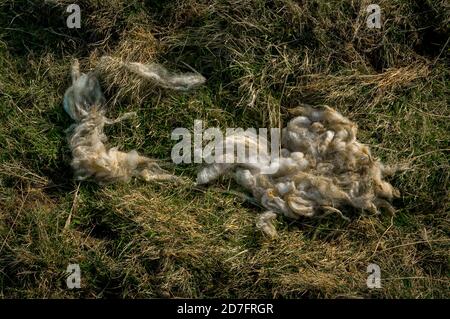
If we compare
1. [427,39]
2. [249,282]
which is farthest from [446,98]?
[249,282]

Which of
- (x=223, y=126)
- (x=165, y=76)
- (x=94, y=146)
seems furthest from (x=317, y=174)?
(x=94, y=146)

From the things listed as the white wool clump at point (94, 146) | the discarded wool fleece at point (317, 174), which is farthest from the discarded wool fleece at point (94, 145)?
the discarded wool fleece at point (317, 174)

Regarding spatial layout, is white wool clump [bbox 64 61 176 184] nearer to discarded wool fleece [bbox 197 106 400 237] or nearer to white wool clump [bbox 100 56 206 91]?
white wool clump [bbox 100 56 206 91]

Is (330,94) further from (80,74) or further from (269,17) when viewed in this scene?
(80,74)

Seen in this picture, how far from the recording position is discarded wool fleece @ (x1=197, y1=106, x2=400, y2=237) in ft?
9.04

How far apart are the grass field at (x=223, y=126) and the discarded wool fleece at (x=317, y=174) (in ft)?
0.26

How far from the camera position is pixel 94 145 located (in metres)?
2.83

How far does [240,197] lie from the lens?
9.37 ft

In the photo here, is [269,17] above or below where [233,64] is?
above

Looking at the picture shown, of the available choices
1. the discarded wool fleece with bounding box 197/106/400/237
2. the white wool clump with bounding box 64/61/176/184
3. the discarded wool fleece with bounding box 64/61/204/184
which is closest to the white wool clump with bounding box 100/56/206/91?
the discarded wool fleece with bounding box 64/61/204/184

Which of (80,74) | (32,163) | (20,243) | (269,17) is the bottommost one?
(20,243)

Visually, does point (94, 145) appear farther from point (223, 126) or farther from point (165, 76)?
point (223, 126)

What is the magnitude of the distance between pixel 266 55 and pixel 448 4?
95 cm

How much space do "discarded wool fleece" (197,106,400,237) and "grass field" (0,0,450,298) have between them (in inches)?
3.1
